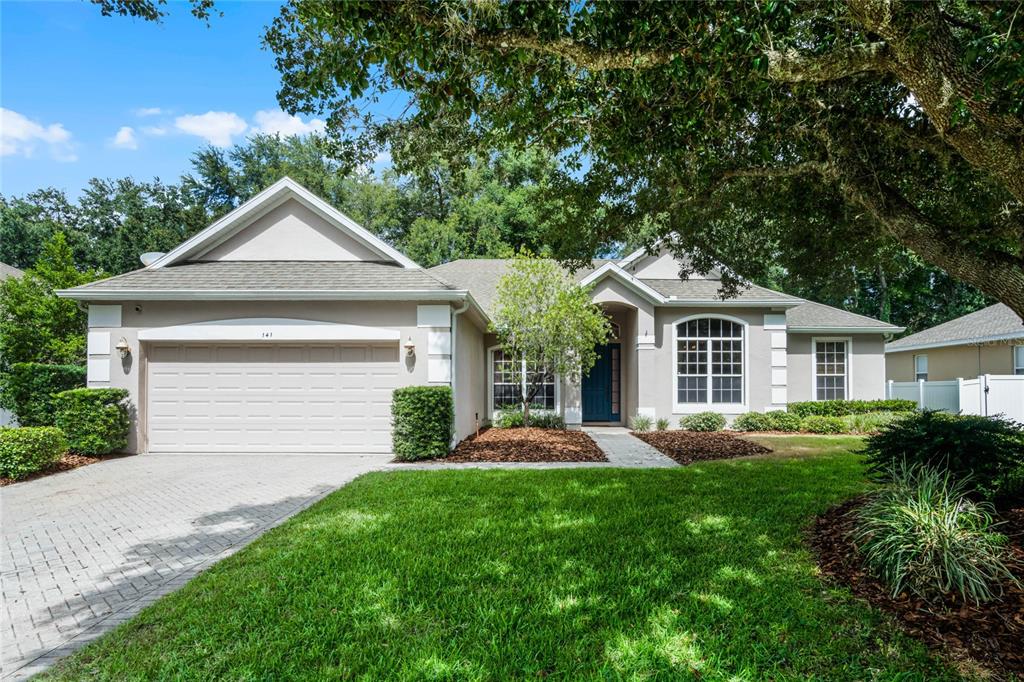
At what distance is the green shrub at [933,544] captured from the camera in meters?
3.60

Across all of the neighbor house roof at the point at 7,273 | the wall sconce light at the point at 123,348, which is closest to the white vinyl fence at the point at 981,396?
the wall sconce light at the point at 123,348

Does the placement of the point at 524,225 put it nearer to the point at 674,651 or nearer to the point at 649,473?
the point at 649,473

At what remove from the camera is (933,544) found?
12.4ft

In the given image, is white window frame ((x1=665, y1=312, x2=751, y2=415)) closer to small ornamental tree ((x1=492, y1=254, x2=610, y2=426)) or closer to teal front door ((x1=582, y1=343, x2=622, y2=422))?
teal front door ((x1=582, y1=343, x2=622, y2=422))

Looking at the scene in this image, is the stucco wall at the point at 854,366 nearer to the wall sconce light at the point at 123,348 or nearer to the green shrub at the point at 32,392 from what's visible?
the wall sconce light at the point at 123,348

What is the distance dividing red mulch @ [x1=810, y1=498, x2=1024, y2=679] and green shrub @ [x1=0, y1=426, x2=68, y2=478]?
463 inches

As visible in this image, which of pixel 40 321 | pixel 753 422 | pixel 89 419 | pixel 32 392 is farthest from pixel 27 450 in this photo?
pixel 753 422

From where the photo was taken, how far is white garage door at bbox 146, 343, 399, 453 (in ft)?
34.9

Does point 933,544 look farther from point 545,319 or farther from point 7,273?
point 7,273

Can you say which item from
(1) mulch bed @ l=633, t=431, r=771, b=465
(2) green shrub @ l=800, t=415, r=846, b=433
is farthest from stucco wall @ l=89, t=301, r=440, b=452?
(2) green shrub @ l=800, t=415, r=846, b=433

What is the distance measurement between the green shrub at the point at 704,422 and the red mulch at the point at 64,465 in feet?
45.3

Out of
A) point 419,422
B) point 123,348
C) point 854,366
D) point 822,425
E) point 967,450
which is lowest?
point 822,425

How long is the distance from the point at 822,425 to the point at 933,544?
38.4 feet

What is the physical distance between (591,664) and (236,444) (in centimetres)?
995
